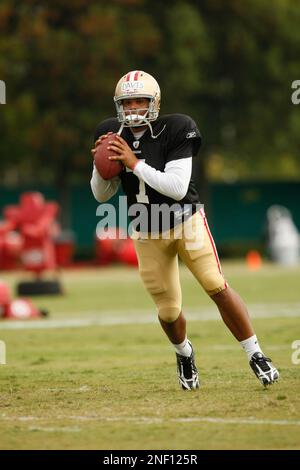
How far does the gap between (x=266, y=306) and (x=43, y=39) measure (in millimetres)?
15154

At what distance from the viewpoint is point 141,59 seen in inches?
1150

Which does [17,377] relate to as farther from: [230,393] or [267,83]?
[267,83]

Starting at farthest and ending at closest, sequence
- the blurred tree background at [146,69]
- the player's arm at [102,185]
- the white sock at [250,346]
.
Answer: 1. the blurred tree background at [146,69]
2. the player's arm at [102,185]
3. the white sock at [250,346]

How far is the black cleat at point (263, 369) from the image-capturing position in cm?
674

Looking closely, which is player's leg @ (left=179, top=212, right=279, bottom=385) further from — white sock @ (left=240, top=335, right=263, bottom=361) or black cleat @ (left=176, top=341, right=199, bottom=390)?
black cleat @ (left=176, top=341, right=199, bottom=390)

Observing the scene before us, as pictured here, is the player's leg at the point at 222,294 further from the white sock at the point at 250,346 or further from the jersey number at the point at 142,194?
the jersey number at the point at 142,194

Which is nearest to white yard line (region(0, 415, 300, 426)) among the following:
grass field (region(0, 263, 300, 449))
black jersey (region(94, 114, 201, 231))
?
grass field (region(0, 263, 300, 449))

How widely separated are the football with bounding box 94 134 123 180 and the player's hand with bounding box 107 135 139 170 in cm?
3

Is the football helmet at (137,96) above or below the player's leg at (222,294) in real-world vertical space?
above

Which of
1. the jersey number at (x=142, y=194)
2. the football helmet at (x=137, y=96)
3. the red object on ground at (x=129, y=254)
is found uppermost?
the red object on ground at (x=129, y=254)

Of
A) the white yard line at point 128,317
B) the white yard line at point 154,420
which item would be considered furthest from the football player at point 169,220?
the white yard line at point 128,317

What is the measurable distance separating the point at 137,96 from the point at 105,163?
A: 47cm

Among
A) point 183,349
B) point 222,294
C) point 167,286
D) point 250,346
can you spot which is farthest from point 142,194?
point 250,346
